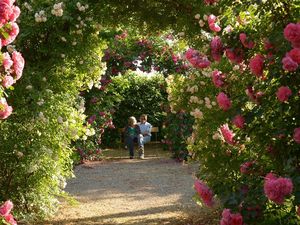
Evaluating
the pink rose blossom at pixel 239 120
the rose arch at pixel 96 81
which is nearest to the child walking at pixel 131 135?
the rose arch at pixel 96 81

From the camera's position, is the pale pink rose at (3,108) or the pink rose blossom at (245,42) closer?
the pale pink rose at (3,108)

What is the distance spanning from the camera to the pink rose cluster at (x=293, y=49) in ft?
8.79

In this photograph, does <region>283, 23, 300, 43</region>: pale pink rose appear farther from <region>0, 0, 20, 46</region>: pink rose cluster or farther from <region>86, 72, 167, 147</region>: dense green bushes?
<region>86, 72, 167, 147</region>: dense green bushes

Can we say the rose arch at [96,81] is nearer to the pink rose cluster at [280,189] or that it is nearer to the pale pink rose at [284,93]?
the pale pink rose at [284,93]

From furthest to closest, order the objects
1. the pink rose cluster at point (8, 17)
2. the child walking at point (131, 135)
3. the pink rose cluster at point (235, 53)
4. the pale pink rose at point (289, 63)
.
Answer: the child walking at point (131, 135) < the pink rose cluster at point (235, 53) < the pink rose cluster at point (8, 17) < the pale pink rose at point (289, 63)

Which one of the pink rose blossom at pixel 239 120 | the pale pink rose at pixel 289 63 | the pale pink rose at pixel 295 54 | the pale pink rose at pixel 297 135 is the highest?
the pale pink rose at pixel 295 54

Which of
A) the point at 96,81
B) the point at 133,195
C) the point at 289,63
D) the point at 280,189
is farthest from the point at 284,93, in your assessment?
the point at 133,195

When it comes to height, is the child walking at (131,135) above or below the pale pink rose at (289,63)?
below

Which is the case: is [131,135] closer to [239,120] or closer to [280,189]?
[239,120]

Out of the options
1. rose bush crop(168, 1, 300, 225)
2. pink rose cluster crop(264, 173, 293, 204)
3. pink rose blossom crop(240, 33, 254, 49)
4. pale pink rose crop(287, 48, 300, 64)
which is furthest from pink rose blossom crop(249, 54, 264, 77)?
pink rose cluster crop(264, 173, 293, 204)

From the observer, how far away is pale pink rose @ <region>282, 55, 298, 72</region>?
2768 millimetres

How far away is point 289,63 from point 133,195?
18.7 ft

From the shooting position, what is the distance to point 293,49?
9.00 feet

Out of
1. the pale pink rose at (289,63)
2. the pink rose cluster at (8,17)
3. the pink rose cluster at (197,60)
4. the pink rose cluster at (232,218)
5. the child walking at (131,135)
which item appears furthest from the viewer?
the child walking at (131,135)
